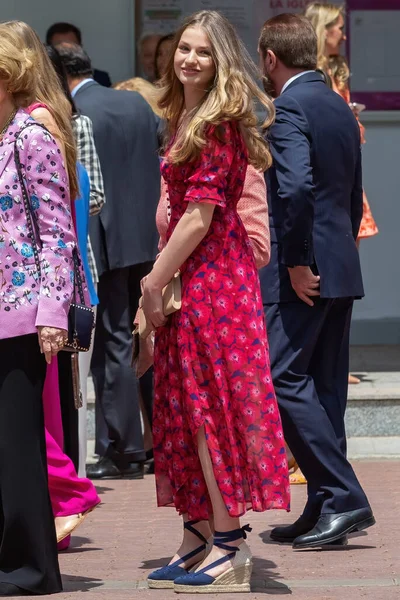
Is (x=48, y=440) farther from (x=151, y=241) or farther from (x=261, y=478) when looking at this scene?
(x=151, y=241)

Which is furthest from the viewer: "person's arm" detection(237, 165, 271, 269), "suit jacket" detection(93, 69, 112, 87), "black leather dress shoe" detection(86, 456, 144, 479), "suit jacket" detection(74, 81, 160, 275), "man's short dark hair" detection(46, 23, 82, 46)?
"suit jacket" detection(93, 69, 112, 87)

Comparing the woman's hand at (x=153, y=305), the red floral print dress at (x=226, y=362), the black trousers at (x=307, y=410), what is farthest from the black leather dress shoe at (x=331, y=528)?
the woman's hand at (x=153, y=305)

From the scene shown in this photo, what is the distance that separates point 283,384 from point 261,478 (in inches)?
36.3

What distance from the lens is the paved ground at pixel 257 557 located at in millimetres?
5055

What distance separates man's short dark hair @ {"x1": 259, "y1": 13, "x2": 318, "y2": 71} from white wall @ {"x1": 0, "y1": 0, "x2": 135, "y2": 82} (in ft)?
14.0

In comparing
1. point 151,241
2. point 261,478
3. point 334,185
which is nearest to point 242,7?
point 151,241

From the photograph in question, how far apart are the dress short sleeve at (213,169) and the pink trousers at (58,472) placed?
1213mm

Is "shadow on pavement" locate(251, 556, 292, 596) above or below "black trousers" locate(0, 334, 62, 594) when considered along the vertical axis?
below

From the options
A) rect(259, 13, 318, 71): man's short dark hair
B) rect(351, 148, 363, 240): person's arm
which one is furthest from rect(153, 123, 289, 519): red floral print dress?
rect(351, 148, 363, 240): person's arm

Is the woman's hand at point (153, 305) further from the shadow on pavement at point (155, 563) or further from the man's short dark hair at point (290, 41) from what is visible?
the man's short dark hair at point (290, 41)

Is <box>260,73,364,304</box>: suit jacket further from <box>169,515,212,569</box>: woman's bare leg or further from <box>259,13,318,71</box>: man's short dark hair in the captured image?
<box>169,515,212,569</box>: woman's bare leg

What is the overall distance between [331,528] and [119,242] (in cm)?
231

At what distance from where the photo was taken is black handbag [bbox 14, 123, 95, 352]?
4.75m

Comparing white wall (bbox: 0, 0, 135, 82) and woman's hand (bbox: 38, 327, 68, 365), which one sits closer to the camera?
woman's hand (bbox: 38, 327, 68, 365)
